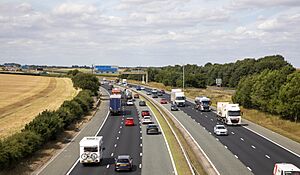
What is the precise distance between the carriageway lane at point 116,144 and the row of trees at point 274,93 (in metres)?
22.4

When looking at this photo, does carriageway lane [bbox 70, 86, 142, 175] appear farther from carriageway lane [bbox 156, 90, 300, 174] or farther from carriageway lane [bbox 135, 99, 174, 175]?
carriageway lane [bbox 156, 90, 300, 174]

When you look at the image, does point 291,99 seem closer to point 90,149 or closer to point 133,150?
point 133,150

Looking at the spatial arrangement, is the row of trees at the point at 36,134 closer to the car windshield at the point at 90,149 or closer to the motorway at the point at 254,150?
the car windshield at the point at 90,149

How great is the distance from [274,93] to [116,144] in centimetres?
3922

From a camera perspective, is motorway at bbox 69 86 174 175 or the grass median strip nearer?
the grass median strip

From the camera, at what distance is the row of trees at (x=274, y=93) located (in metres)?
69.2

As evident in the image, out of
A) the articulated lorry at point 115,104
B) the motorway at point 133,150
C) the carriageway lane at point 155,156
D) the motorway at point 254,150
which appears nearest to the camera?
the carriageway lane at point 155,156

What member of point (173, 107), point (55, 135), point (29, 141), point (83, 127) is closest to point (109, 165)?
point (29, 141)

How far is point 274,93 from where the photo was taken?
8019 cm

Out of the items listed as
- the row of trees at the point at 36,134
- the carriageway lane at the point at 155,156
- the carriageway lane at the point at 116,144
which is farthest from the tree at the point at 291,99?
the row of trees at the point at 36,134

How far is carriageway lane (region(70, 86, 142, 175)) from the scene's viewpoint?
36612 mm

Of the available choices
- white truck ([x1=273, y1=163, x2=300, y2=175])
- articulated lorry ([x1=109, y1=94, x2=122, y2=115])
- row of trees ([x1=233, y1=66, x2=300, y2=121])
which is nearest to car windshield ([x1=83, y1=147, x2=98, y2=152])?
white truck ([x1=273, y1=163, x2=300, y2=175])

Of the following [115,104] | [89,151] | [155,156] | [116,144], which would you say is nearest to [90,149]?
[89,151]

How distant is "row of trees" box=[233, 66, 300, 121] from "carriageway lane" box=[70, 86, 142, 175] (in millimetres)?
22379
